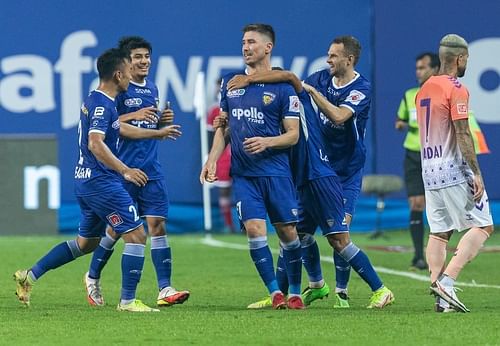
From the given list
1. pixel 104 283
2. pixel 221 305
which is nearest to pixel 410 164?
pixel 104 283

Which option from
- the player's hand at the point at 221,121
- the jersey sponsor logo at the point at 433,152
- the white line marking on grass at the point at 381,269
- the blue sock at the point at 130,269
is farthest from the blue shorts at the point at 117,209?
the white line marking on grass at the point at 381,269

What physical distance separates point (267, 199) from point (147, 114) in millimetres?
1419

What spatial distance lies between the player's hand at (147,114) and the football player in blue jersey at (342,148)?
1056 millimetres

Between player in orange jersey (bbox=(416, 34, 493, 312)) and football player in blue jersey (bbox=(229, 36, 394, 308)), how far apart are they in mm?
513

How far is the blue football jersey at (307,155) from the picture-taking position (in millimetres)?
10922

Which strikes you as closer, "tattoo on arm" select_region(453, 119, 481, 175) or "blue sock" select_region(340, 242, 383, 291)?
"tattoo on arm" select_region(453, 119, 481, 175)

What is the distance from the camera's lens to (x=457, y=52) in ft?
34.5

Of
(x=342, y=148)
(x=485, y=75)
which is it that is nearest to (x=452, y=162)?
(x=342, y=148)

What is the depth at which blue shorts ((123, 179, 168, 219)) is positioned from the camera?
11.6 metres

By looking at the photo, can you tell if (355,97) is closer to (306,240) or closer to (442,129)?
(442,129)

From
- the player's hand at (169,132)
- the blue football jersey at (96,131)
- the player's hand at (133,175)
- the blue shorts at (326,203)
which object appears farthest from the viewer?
the player's hand at (169,132)

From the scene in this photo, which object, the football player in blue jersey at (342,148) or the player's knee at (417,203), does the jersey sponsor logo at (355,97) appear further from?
the player's knee at (417,203)

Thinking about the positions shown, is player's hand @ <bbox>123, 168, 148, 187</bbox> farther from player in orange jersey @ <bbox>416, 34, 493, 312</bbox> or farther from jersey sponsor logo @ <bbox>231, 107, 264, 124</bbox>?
player in orange jersey @ <bbox>416, 34, 493, 312</bbox>

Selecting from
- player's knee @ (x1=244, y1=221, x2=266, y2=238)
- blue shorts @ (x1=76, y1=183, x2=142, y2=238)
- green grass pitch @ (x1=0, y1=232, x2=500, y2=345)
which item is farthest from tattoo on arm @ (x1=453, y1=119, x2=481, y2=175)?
blue shorts @ (x1=76, y1=183, x2=142, y2=238)
